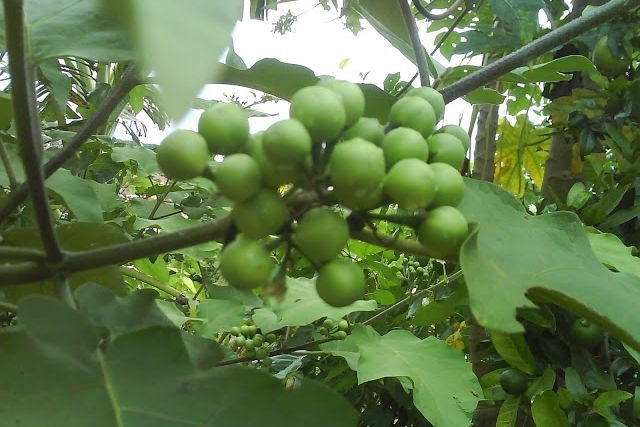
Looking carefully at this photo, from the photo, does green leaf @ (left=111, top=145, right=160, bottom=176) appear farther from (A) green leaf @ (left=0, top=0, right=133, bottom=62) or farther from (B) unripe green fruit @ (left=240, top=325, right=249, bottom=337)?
(A) green leaf @ (left=0, top=0, right=133, bottom=62)

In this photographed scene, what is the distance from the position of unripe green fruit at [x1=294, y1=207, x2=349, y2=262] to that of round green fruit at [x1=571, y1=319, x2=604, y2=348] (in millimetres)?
944

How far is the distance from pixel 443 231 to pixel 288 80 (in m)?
0.30

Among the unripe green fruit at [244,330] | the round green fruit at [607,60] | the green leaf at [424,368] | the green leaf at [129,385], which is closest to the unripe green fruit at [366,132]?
the green leaf at [129,385]

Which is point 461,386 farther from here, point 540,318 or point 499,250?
point 499,250

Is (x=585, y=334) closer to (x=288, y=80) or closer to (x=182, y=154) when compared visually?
(x=288, y=80)

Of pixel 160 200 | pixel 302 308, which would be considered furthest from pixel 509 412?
pixel 160 200

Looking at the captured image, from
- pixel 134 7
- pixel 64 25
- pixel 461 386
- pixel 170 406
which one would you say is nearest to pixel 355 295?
pixel 170 406

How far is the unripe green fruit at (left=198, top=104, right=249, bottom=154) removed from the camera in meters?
0.41

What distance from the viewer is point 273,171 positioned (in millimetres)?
388

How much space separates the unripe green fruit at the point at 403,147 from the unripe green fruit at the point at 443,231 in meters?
0.04

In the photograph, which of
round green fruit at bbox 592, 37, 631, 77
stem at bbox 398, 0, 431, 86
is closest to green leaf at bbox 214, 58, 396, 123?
stem at bbox 398, 0, 431, 86

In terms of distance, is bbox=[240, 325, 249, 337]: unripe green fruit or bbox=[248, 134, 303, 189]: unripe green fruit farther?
bbox=[240, 325, 249, 337]: unripe green fruit

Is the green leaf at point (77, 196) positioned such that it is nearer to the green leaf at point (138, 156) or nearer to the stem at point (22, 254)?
the stem at point (22, 254)

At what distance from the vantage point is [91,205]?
74 cm
